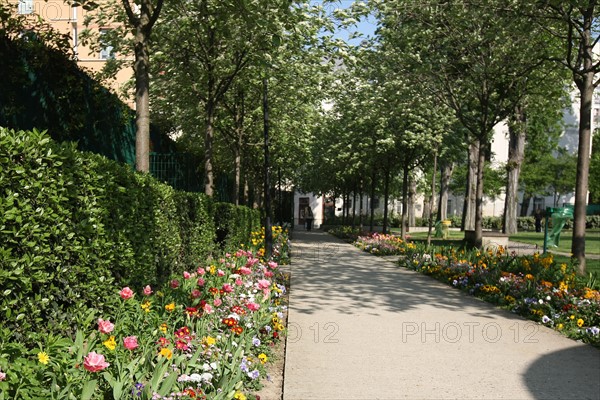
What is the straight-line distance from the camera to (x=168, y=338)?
4.48 m

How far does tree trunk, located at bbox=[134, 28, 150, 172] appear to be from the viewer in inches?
295

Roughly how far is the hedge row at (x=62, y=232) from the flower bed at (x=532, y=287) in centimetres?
532

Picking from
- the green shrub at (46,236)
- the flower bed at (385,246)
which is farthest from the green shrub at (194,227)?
the flower bed at (385,246)

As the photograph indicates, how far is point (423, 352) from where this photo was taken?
619 centimetres

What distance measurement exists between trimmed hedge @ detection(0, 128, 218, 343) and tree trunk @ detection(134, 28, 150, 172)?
4.53 feet

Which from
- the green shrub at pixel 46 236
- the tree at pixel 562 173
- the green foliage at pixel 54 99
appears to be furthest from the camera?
the tree at pixel 562 173

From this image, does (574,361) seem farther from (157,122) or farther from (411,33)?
(157,122)

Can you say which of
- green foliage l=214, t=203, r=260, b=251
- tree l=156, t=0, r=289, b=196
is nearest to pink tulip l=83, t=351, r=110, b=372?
tree l=156, t=0, r=289, b=196

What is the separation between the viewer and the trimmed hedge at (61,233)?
11.4 feet

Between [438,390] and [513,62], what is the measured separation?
35.0 feet

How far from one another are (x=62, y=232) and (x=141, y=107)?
Result: 386 centimetres

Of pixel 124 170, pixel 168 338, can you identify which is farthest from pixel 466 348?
pixel 124 170

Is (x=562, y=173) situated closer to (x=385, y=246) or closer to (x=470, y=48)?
(x=385, y=246)

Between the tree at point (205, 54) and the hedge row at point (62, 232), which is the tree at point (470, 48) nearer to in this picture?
the tree at point (205, 54)
